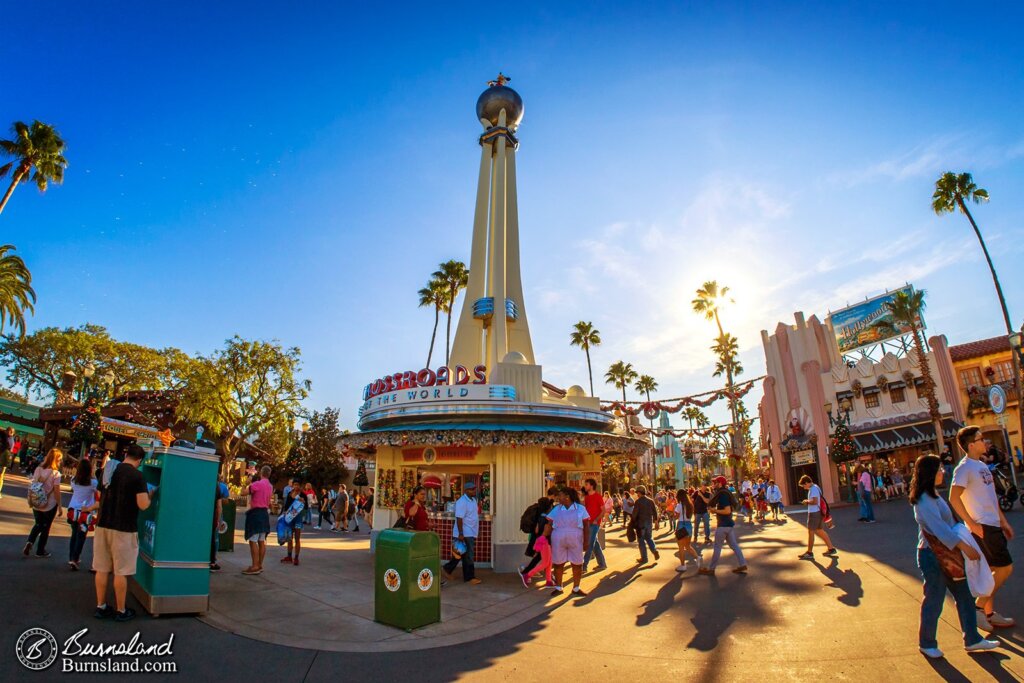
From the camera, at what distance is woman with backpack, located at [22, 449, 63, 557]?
846cm

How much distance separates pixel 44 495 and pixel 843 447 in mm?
31064

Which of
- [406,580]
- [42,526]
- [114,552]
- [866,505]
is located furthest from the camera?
[866,505]

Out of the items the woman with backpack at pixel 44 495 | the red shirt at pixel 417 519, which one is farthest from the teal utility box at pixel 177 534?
the red shirt at pixel 417 519

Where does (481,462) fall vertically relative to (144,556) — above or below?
above

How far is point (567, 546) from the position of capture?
934cm

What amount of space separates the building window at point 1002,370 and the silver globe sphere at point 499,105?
32920mm

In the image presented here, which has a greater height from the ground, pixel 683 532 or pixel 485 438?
pixel 485 438

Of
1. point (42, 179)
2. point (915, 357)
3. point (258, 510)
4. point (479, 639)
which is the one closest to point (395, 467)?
point (258, 510)

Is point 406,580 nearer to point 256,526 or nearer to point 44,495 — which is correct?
point 256,526

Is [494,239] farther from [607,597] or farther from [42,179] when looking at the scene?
[42,179]

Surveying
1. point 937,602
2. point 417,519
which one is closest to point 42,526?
point 417,519

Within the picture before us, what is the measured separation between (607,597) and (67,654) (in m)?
7.10

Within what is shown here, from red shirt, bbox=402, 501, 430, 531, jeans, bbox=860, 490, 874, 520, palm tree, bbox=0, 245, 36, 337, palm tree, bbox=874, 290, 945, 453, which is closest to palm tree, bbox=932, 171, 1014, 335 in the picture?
palm tree, bbox=874, 290, 945, 453

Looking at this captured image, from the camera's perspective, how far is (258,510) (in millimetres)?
9469
